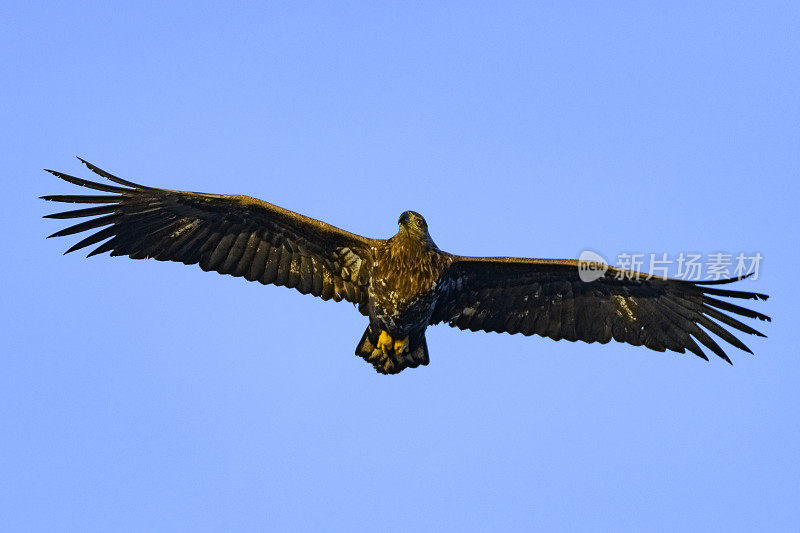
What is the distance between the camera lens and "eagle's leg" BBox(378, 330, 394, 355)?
489 inches

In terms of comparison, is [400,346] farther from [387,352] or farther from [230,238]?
[230,238]

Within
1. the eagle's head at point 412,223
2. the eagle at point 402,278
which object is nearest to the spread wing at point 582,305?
the eagle at point 402,278

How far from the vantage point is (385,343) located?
491 inches

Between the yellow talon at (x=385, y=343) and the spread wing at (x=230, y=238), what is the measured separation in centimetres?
41

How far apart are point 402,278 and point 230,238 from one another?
2.05 meters

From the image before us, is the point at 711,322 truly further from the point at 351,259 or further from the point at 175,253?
the point at 175,253

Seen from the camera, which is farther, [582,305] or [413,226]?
[582,305]

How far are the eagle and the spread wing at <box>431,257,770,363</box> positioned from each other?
0.04 feet

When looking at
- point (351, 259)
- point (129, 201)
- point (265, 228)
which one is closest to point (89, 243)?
point (129, 201)

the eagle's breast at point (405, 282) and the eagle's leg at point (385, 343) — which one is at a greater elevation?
the eagle's breast at point (405, 282)

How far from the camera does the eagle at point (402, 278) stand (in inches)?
479

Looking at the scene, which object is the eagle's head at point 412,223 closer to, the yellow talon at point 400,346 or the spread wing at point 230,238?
the spread wing at point 230,238

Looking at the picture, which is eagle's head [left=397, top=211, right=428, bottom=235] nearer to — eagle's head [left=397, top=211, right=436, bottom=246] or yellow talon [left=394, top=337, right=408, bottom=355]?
eagle's head [left=397, top=211, right=436, bottom=246]

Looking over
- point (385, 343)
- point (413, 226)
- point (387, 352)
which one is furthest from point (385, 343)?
point (413, 226)
